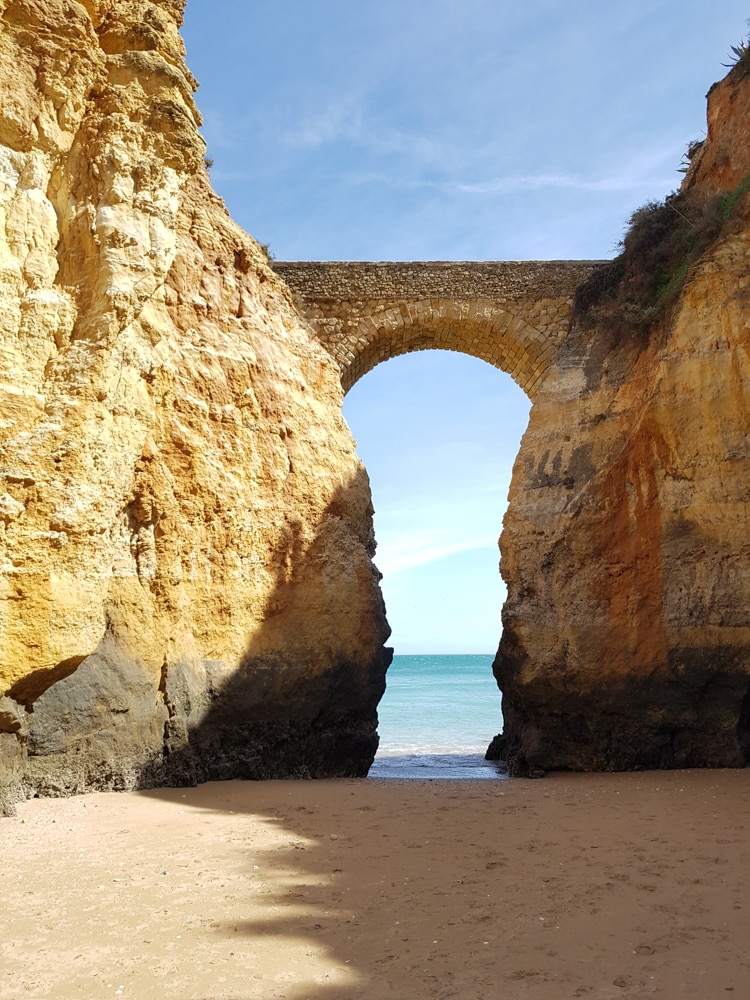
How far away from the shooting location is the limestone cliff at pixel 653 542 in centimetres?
927

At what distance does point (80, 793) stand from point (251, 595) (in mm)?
3044

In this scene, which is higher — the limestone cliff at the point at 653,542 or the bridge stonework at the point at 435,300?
the bridge stonework at the point at 435,300

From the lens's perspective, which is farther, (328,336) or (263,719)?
(328,336)

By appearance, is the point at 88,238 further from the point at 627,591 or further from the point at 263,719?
the point at 627,591

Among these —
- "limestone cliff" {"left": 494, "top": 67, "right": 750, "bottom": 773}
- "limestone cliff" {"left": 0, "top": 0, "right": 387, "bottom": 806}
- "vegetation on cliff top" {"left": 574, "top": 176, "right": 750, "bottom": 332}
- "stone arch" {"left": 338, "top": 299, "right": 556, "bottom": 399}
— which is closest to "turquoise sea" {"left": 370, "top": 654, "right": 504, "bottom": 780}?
"limestone cliff" {"left": 494, "top": 67, "right": 750, "bottom": 773}

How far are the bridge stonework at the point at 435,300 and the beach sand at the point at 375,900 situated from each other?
757 cm

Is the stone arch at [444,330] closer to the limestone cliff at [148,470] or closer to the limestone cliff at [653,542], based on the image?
the limestone cliff at [148,470]

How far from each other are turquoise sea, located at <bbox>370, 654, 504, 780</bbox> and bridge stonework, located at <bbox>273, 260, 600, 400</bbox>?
6.14 metres

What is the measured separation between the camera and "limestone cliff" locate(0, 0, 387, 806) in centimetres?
662

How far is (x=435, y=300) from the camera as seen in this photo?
1264 centimetres

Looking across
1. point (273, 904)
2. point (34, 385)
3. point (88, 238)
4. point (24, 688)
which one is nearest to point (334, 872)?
point (273, 904)

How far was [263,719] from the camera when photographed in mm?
9383

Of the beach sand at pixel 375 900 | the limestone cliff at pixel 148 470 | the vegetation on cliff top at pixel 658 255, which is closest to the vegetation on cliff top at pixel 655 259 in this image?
the vegetation on cliff top at pixel 658 255

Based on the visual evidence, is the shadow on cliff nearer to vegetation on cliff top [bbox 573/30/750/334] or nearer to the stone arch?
the stone arch
